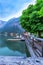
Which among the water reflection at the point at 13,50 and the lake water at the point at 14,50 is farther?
the water reflection at the point at 13,50

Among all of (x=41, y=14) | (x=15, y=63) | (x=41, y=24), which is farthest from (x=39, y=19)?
(x=15, y=63)

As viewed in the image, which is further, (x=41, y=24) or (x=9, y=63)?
(x=41, y=24)

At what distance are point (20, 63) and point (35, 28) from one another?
7804 millimetres

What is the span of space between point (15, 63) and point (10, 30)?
45.1m

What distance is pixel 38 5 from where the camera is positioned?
34.1 feet

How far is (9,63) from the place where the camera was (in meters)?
2.48

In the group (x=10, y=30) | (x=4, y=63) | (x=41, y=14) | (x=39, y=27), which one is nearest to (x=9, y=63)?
(x=4, y=63)

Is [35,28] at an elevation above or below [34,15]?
below

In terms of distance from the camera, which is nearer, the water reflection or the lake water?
the lake water

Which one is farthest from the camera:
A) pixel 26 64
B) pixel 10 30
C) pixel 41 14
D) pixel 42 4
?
pixel 10 30

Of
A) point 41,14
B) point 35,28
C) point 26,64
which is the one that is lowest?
point 26,64

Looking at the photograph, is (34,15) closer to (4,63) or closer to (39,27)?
(39,27)

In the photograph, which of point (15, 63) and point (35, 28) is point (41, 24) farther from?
point (15, 63)

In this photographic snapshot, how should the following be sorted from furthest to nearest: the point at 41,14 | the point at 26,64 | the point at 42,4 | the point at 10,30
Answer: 1. the point at 10,30
2. the point at 42,4
3. the point at 41,14
4. the point at 26,64
